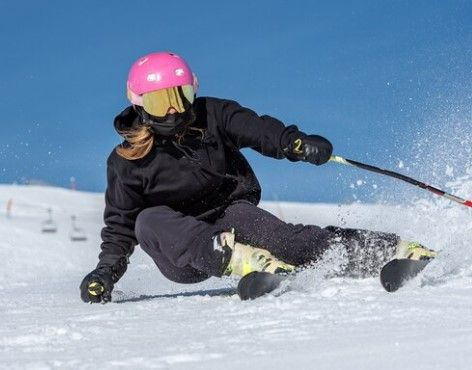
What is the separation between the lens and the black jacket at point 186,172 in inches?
153

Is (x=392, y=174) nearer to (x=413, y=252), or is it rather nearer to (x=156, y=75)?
(x=413, y=252)

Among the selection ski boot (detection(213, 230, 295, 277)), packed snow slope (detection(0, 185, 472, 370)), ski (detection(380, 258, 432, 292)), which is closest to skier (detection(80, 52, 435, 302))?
ski boot (detection(213, 230, 295, 277))

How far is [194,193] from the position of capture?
398cm

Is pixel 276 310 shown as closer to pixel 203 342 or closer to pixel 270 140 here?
pixel 203 342

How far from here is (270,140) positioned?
12.1 ft

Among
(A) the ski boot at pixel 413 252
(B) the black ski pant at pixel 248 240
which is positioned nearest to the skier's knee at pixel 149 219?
(B) the black ski pant at pixel 248 240

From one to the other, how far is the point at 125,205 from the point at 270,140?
32.6 inches

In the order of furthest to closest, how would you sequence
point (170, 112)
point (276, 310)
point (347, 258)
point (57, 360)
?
point (170, 112) < point (347, 258) < point (276, 310) < point (57, 360)

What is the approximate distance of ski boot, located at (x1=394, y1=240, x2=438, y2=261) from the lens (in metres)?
3.31

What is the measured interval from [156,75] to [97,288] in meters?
1.05

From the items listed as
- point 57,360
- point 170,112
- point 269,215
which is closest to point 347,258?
point 269,215

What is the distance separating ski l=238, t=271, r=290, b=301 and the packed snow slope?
0.07 metres

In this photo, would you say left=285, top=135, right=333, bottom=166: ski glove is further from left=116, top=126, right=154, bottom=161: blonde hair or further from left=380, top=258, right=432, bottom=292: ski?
left=116, top=126, right=154, bottom=161: blonde hair

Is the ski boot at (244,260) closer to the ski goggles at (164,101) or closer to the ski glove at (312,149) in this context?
the ski glove at (312,149)
